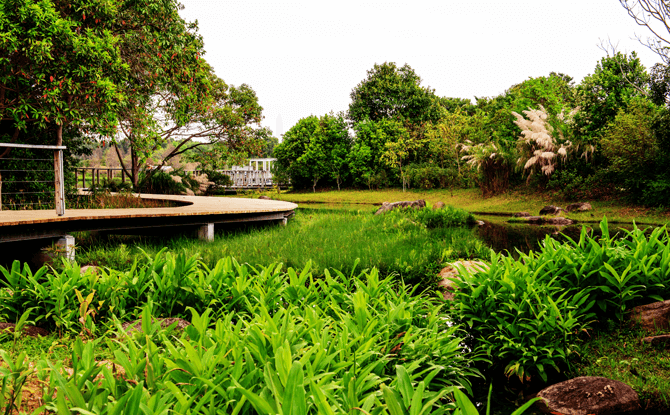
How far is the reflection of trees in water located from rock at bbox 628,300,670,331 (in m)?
4.38

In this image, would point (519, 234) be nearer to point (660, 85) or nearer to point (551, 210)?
point (551, 210)

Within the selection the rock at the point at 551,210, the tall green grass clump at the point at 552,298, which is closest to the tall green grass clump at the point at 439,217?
the rock at the point at 551,210

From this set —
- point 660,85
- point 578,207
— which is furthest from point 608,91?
point 578,207

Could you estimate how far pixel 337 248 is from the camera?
23.9 ft

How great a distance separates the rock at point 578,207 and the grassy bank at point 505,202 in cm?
23

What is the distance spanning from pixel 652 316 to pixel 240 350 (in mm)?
3607

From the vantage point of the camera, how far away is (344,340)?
230 centimetres

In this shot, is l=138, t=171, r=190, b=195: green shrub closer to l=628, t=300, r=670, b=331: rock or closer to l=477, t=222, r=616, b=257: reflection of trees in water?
l=477, t=222, r=616, b=257: reflection of trees in water

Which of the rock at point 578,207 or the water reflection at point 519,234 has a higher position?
the rock at point 578,207

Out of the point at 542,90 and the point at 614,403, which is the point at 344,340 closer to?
the point at 614,403

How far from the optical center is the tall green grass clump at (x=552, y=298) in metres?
3.39

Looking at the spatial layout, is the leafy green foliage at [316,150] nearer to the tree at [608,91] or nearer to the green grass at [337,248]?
the tree at [608,91]

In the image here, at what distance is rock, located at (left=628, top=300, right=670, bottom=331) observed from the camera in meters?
3.68

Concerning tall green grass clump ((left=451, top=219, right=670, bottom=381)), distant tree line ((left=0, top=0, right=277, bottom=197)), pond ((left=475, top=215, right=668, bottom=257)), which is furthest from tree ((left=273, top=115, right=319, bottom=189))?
tall green grass clump ((left=451, top=219, right=670, bottom=381))
